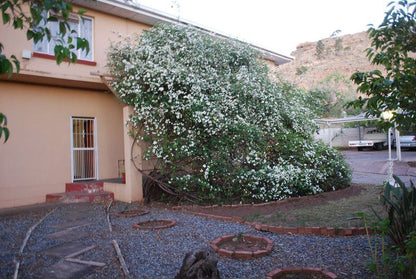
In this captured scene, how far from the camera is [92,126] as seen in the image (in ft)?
33.7

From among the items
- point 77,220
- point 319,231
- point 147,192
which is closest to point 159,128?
point 147,192

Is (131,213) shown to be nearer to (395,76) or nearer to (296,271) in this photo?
(296,271)

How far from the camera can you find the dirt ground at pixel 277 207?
6.81 meters

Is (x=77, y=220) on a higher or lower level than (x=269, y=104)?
lower

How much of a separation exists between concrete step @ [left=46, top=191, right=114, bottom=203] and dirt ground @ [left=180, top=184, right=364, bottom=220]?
9.34 feet

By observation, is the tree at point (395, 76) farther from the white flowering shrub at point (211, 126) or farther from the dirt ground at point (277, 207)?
the white flowering shrub at point (211, 126)

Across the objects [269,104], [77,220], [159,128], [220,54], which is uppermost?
[220,54]

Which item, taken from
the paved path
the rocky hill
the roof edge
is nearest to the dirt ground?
the paved path

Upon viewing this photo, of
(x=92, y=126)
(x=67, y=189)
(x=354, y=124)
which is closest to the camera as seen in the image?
(x=67, y=189)

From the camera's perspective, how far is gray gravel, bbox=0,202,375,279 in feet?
12.6

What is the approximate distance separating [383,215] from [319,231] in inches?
61.2

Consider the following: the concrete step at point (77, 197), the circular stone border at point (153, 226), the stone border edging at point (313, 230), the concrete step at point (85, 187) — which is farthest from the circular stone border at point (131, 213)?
the stone border edging at point (313, 230)

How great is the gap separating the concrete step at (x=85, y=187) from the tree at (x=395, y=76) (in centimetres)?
763

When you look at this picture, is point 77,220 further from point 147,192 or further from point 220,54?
point 220,54
